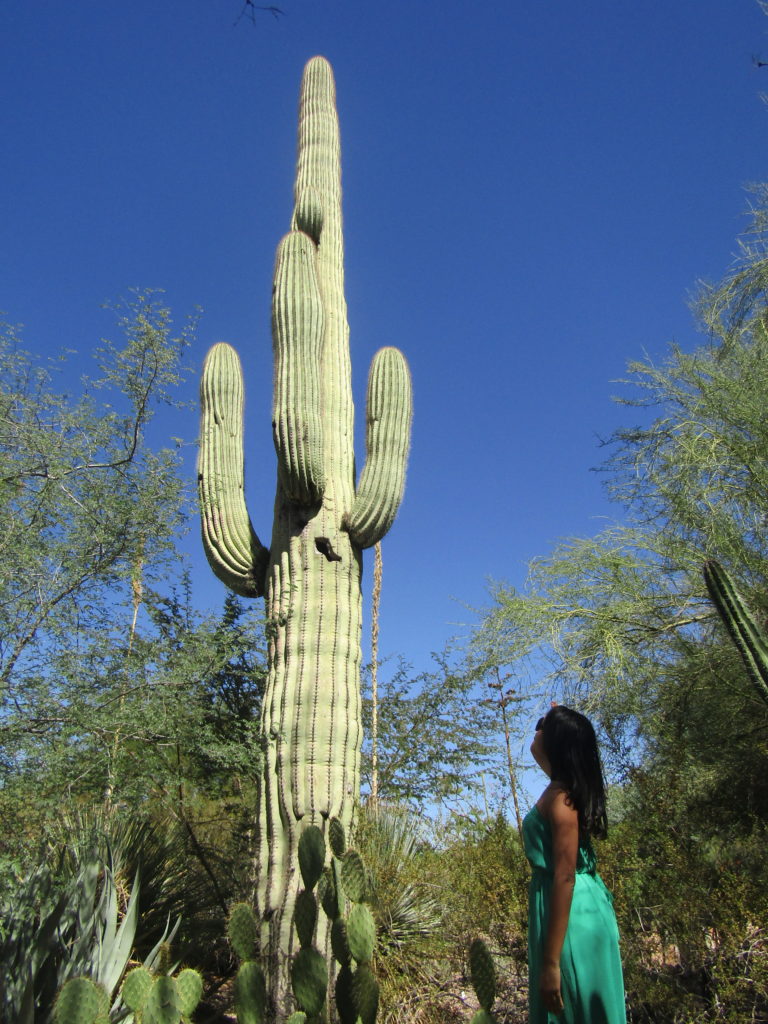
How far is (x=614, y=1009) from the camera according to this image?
2.11 meters

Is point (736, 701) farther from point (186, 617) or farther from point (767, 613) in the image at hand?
point (186, 617)

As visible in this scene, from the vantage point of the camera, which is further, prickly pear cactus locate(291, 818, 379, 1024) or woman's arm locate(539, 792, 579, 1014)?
prickly pear cactus locate(291, 818, 379, 1024)

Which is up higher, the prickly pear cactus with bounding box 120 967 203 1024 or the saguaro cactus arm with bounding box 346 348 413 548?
the saguaro cactus arm with bounding box 346 348 413 548

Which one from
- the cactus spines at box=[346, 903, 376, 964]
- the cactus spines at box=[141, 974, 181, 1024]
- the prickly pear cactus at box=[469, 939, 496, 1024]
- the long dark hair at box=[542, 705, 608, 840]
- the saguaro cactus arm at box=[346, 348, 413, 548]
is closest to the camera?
the long dark hair at box=[542, 705, 608, 840]

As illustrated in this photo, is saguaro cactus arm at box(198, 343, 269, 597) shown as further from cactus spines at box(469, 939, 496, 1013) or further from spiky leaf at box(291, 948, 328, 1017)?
cactus spines at box(469, 939, 496, 1013)

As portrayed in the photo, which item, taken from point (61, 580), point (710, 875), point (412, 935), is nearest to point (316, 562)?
point (61, 580)

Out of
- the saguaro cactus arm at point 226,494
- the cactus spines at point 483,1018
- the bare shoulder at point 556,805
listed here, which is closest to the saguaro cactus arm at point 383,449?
the saguaro cactus arm at point 226,494

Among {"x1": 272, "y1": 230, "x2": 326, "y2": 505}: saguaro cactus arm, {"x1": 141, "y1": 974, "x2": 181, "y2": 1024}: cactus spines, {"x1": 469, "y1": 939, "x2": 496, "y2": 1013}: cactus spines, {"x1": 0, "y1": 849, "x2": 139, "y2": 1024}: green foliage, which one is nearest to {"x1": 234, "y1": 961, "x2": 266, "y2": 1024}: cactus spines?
{"x1": 141, "y1": 974, "x2": 181, "y2": 1024}: cactus spines

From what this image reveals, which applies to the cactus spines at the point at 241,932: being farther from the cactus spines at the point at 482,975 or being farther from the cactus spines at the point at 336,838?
the cactus spines at the point at 482,975

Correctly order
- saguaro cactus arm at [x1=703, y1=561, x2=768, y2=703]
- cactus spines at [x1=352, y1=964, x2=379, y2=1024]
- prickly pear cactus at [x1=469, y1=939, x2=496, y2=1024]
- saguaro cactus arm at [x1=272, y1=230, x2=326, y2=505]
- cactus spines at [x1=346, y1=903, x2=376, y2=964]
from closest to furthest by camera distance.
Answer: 1. prickly pear cactus at [x1=469, y1=939, x2=496, y2=1024]
2. cactus spines at [x1=352, y1=964, x2=379, y2=1024]
3. cactus spines at [x1=346, y1=903, x2=376, y2=964]
4. saguaro cactus arm at [x1=703, y1=561, x2=768, y2=703]
5. saguaro cactus arm at [x1=272, y1=230, x2=326, y2=505]

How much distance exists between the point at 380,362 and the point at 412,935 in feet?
13.6

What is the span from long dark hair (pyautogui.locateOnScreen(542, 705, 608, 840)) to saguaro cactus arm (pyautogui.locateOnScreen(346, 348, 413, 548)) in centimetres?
314

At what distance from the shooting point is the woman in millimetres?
2102

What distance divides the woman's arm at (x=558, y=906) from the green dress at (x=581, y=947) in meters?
0.05
